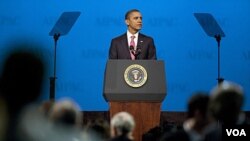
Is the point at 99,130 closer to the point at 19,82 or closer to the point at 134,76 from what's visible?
the point at 19,82

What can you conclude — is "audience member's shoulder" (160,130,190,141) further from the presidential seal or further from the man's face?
the man's face

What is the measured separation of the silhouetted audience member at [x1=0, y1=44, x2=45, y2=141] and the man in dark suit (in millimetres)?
3998

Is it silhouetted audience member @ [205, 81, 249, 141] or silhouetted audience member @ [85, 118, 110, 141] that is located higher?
silhouetted audience member @ [205, 81, 249, 141]

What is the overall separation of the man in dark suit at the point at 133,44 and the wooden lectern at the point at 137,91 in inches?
15.1

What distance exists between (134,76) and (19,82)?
3.67 meters

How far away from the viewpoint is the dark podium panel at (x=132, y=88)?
597 cm

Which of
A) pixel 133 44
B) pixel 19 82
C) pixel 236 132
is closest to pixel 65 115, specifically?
pixel 19 82

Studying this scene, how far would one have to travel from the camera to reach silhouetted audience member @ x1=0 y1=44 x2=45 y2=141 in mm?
2324

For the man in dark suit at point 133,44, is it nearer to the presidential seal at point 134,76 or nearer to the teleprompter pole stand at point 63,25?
the presidential seal at point 134,76

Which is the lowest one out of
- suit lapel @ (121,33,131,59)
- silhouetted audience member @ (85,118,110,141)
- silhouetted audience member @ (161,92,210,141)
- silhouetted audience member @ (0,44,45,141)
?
silhouetted audience member @ (85,118,110,141)

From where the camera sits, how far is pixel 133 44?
669 centimetres

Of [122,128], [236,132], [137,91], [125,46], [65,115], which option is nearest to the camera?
[65,115]

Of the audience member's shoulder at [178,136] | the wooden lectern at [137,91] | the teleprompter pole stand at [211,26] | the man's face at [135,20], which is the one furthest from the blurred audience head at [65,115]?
the teleprompter pole stand at [211,26]

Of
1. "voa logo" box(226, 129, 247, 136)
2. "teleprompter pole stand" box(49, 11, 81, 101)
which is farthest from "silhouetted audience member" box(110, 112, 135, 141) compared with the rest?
"teleprompter pole stand" box(49, 11, 81, 101)
